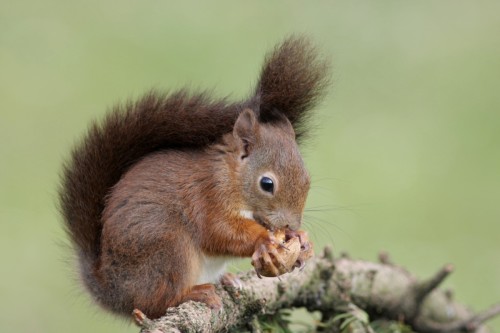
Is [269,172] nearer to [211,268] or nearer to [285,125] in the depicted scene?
[285,125]

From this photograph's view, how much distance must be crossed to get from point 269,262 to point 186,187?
0.86 ft

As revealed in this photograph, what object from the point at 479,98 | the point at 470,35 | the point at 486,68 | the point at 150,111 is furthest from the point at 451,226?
the point at 150,111

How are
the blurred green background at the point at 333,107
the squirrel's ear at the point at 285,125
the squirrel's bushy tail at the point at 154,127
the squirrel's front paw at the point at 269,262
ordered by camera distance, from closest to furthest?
the squirrel's front paw at the point at 269,262 < the squirrel's bushy tail at the point at 154,127 < the squirrel's ear at the point at 285,125 < the blurred green background at the point at 333,107

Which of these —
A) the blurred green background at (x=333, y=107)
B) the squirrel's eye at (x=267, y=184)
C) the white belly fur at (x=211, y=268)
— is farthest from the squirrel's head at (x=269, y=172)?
the blurred green background at (x=333, y=107)

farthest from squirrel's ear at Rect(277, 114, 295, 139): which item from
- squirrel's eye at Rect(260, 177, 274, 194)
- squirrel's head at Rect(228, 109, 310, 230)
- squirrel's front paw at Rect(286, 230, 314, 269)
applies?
squirrel's front paw at Rect(286, 230, 314, 269)

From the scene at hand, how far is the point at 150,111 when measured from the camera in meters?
1.89

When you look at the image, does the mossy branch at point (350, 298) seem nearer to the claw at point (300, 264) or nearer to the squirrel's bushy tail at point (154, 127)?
the claw at point (300, 264)

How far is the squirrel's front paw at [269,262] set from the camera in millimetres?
1733

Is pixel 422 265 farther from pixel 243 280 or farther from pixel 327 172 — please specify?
pixel 243 280

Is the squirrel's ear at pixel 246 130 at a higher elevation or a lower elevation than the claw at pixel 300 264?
higher

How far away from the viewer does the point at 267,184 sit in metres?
1.91

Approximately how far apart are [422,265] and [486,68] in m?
1.79

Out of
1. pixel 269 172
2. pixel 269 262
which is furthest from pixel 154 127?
pixel 269 262

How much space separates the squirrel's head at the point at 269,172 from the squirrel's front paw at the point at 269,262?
135mm
